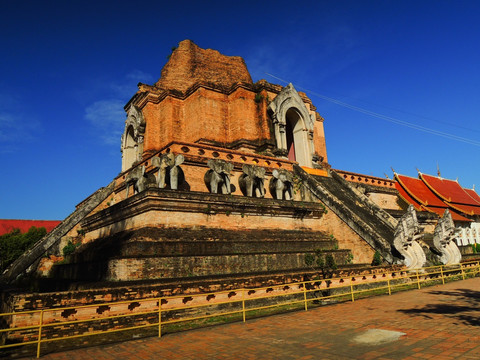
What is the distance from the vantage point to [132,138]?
2128cm

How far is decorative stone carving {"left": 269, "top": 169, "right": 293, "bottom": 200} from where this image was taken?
1462 centimetres

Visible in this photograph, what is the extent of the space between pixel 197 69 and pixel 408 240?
15.1 meters

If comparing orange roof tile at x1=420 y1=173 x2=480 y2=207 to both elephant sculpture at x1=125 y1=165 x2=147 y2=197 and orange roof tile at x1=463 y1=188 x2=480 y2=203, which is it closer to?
orange roof tile at x1=463 y1=188 x2=480 y2=203

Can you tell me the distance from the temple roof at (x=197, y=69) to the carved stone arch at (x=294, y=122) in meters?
3.29

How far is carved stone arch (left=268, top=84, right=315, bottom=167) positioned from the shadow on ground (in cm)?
1040

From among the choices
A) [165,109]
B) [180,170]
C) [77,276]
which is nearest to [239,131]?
[165,109]

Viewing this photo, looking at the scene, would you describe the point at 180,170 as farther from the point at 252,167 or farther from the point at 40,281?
the point at 40,281

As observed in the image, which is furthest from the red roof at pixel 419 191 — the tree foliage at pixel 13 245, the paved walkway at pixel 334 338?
the tree foliage at pixel 13 245

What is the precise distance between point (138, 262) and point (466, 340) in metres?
6.49

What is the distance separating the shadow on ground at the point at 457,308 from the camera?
659 cm

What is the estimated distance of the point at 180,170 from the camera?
1276 centimetres

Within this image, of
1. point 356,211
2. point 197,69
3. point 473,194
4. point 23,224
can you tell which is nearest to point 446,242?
point 356,211

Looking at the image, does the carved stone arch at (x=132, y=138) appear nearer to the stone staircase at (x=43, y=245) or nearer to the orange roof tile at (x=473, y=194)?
the stone staircase at (x=43, y=245)

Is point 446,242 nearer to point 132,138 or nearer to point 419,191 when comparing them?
point 419,191
